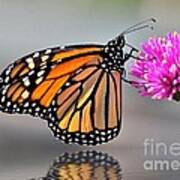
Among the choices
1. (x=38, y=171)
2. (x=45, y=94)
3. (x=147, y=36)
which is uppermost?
(x=147, y=36)

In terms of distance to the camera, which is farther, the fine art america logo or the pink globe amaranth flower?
the fine art america logo

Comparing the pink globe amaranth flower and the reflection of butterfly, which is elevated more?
the pink globe amaranth flower

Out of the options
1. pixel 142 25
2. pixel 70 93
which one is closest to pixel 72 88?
pixel 70 93

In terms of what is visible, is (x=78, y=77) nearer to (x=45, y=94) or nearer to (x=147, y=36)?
(x=45, y=94)

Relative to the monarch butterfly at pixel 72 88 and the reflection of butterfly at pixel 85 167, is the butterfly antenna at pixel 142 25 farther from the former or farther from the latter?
the reflection of butterfly at pixel 85 167

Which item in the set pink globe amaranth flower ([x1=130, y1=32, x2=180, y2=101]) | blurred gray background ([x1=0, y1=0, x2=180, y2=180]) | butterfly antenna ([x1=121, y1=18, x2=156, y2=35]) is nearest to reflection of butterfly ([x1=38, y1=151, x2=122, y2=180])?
blurred gray background ([x1=0, y1=0, x2=180, y2=180])

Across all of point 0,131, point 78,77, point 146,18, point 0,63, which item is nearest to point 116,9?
point 146,18

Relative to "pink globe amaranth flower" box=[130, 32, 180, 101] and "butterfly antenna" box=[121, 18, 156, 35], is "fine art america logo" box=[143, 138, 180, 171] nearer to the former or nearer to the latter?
"pink globe amaranth flower" box=[130, 32, 180, 101]
